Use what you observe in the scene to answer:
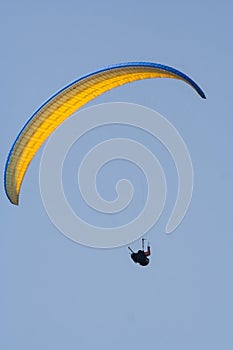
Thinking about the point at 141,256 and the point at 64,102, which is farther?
the point at 141,256

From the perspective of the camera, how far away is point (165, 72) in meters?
9.82

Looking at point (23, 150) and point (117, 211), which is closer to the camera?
point (23, 150)

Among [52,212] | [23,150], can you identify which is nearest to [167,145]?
[52,212]

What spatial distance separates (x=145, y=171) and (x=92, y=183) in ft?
2.85

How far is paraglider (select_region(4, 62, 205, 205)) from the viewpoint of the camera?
959cm

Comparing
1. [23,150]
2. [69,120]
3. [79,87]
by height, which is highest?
[69,120]

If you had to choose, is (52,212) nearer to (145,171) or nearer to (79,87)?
(145,171)

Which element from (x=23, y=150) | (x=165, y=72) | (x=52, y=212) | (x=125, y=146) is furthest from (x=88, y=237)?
(x=165, y=72)

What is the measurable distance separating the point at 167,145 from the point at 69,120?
5.20 ft

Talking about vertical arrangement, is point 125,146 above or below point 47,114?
above

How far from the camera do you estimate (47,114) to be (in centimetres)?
982

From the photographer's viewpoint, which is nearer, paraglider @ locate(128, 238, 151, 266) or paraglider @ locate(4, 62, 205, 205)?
paraglider @ locate(4, 62, 205, 205)

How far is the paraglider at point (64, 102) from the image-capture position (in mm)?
9586

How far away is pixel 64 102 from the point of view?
385 inches
